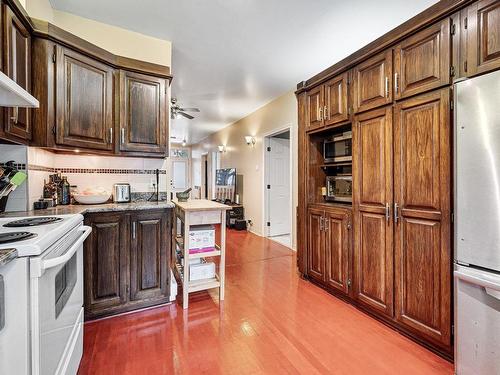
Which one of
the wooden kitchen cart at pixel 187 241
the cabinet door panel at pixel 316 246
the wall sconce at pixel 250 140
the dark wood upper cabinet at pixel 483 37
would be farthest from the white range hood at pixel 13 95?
the wall sconce at pixel 250 140

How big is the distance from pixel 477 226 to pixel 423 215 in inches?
14.4

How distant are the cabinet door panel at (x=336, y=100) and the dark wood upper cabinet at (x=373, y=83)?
121mm

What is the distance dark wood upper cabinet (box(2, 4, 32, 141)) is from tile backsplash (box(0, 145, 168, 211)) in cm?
22

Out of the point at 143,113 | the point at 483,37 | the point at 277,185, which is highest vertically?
the point at 483,37

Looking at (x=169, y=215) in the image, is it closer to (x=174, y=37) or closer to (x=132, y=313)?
(x=132, y=313)

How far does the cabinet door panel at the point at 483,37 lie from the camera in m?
1.42

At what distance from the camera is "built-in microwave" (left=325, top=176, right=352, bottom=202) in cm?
278

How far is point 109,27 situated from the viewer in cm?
260

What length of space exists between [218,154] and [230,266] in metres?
5.34

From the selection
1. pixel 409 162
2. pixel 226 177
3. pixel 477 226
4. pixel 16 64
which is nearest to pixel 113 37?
pixel 16 64

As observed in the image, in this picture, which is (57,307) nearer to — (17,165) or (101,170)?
(17,165)

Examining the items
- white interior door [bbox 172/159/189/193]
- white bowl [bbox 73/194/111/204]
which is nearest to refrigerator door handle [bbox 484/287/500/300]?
white bowl [bbox 73/194/111/204]

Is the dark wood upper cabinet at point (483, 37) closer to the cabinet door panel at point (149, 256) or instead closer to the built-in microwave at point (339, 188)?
the built-in microwave at point (339, 188)

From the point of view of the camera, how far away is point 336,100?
2561 mm
